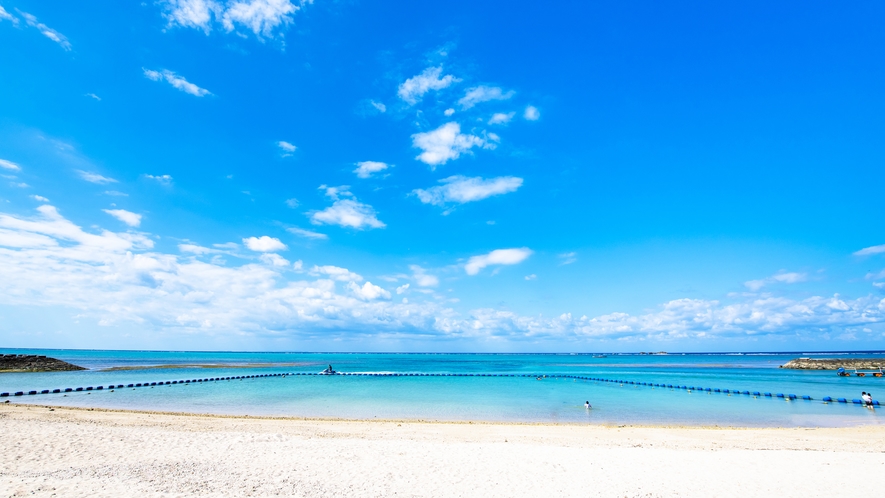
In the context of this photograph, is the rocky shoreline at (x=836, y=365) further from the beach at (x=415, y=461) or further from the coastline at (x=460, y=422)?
the beach at (x=415, y=461)

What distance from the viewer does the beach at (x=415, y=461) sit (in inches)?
397

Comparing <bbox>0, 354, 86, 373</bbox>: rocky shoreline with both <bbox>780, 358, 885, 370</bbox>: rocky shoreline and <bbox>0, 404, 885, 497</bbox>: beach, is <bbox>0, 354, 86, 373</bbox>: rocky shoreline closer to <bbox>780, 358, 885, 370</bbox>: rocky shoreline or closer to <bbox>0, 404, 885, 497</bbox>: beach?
<bbox>0, 404, 885, 497</bbox>: beach

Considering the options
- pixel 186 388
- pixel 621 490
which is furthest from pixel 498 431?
pixel 186 388

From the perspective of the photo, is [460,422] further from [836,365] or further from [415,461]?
[836,365]

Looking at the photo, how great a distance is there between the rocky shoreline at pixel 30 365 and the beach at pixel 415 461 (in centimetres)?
4546

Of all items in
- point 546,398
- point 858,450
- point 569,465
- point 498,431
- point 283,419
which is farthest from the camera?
point 546,398

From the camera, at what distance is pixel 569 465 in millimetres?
12266

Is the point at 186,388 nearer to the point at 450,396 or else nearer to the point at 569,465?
the point at 450,396

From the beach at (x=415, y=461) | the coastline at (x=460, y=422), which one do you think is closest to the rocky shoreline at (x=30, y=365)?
the coastline at (x=460, y=422)

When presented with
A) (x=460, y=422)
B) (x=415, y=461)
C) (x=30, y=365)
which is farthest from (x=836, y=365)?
(x=30, y=365)

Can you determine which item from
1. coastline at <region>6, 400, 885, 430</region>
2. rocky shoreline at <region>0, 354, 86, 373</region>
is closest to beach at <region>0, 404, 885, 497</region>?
coastline at <region>6, 400, 885, 430</region>

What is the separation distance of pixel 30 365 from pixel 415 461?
64379 millimetres

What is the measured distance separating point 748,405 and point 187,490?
33552mm

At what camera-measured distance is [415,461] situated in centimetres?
1251
